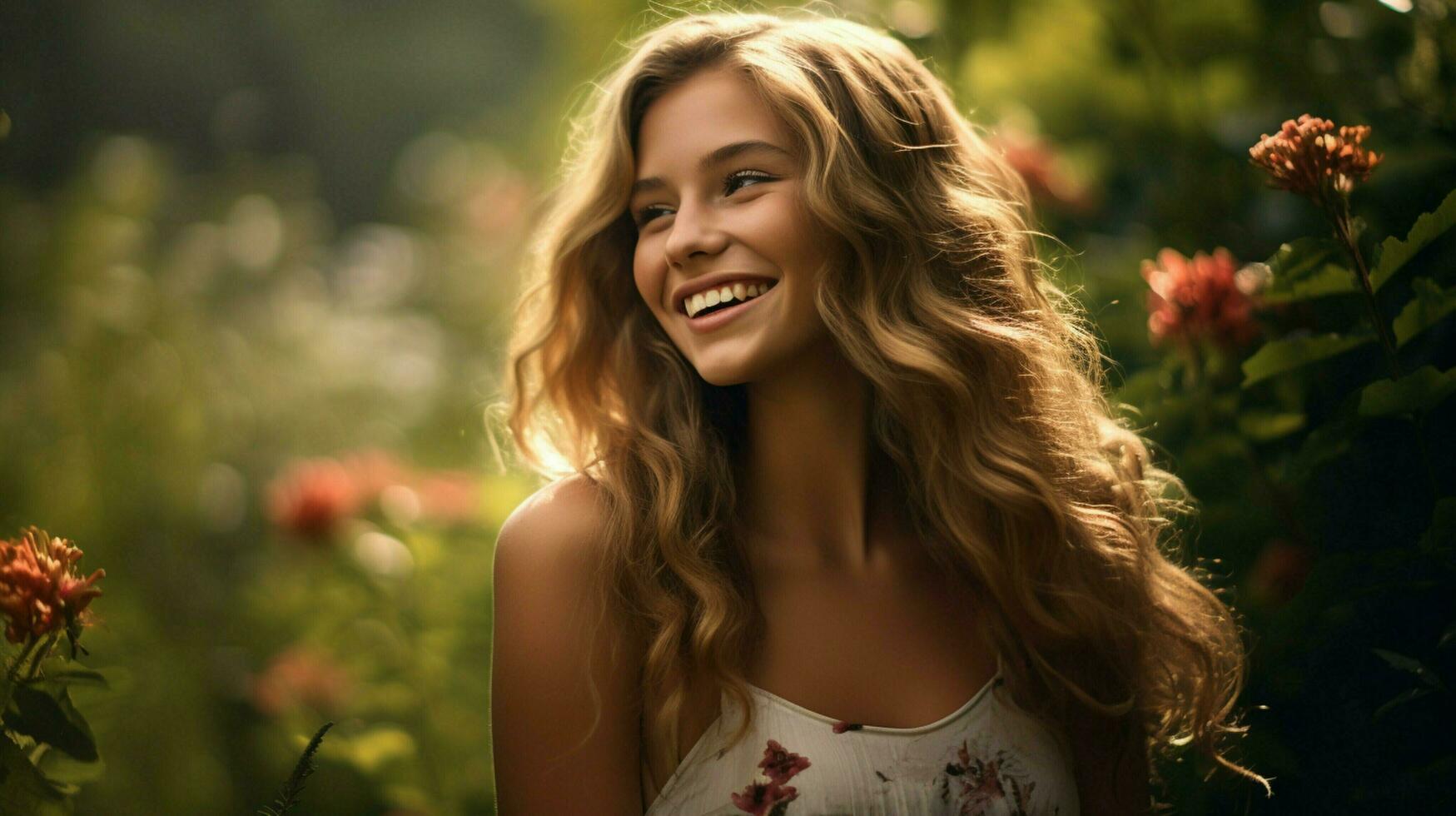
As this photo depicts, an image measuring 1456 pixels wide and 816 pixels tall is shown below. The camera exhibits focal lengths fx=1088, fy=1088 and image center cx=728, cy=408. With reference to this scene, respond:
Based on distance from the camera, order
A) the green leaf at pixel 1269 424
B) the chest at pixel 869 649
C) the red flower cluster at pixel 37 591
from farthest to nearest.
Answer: the green leaf at pixel 1269 424
the chest at pixel 869 649
the red flower cluster at pixel 37 591

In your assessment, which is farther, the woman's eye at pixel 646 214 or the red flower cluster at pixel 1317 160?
the woman's eye at pixel 646 214

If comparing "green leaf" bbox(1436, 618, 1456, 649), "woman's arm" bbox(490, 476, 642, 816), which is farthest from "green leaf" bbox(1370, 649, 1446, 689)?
"woman's arm" bbox(490, 476, 642, 816)

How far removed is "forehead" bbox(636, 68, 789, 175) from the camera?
161 cm

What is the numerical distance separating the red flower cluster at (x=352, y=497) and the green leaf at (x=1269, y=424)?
5.76 ft

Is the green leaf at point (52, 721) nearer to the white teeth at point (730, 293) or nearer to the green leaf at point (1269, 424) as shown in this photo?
the white teeth at point (730, 293)

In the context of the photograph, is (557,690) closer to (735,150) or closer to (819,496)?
(819,496)

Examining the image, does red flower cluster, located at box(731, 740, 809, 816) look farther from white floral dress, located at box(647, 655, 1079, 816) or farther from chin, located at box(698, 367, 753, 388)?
chin, located at box(698, 367, 753, 388)

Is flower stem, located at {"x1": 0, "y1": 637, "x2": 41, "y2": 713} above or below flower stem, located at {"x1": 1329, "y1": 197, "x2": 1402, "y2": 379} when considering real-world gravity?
below

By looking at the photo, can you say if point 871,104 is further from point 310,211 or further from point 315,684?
point 310,211

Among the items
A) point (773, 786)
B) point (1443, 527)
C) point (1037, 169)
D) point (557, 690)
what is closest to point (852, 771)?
point (773, 786)

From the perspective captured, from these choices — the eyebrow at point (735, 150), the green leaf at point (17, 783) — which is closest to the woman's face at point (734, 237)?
the eyebrow at point (735, 150)

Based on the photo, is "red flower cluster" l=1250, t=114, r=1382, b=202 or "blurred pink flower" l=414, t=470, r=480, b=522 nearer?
"red flower cluster" l=1250, t=114, r=1382, b=202

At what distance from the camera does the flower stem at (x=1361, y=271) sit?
4.45ft

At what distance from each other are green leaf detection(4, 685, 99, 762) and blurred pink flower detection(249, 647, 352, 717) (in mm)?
1319
